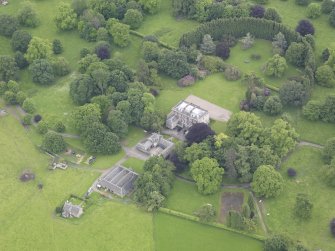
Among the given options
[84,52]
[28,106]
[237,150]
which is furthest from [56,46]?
[237,150]

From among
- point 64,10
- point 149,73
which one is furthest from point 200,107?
point 64,10

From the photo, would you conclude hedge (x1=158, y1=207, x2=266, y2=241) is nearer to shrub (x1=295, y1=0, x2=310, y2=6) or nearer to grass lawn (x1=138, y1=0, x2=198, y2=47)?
grass lawn (x1=138, y1=0, x2=198, y2=47)

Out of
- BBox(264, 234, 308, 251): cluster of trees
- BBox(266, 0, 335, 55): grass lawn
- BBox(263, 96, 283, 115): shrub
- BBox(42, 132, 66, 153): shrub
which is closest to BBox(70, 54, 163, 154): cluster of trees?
BBox(42, 132, 66, 153): shrub

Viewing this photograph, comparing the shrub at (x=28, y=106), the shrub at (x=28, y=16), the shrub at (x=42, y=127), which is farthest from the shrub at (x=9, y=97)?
the shrub at (x=28, y=16)

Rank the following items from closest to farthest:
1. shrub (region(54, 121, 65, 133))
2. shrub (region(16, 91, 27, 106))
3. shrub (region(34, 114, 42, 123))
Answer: shrub (region(54, 121, 65, 133)), shrub (region(34, 114, 42, 123)), shrub (region(16, 91, 27, 106))

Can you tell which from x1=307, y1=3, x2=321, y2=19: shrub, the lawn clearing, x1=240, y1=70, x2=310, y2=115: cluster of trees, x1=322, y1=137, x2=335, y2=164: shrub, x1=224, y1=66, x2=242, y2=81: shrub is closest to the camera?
the lawn clearing

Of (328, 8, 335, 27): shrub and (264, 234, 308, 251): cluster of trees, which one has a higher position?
(328, 8, 335, 27): shrub

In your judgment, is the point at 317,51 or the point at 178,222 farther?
the point at 317,51

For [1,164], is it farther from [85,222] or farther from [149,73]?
[149,73]
